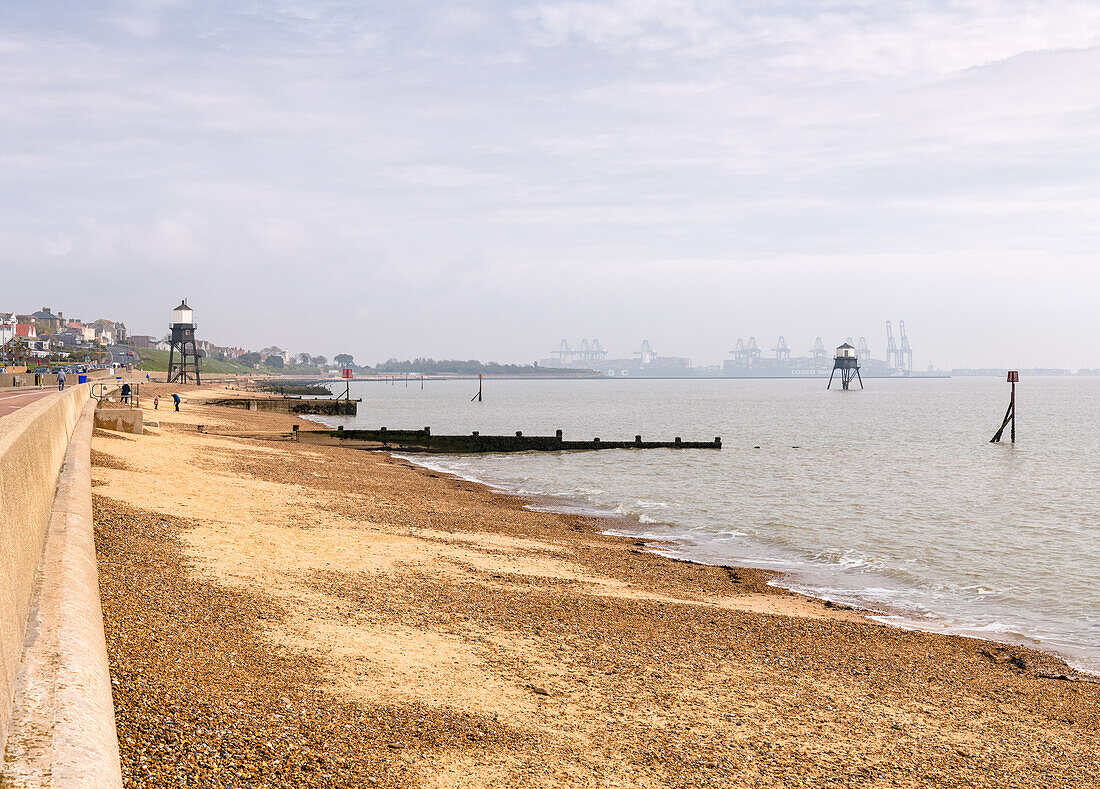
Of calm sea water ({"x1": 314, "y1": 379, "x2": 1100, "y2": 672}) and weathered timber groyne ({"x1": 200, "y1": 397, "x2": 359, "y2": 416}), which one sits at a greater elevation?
weathered timber groyne ({"x1": 200, "y1": 397, "x2": 359, "y2": 416})

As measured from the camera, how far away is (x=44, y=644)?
18.8ft

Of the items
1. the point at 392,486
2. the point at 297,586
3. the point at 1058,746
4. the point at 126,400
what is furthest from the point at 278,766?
the point at 126,400

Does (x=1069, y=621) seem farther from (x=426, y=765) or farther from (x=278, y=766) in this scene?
(x=278, y=766)

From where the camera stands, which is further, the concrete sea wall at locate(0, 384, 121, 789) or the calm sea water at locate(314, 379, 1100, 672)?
the calm sea water at locate(314, 379, 1100, 672)

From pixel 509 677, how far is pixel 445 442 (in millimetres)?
39395

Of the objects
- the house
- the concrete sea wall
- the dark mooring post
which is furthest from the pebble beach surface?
the house

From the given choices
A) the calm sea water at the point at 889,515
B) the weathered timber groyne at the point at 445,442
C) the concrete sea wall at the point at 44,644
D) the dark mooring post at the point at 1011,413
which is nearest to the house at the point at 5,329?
the weathered timber groyne at the point at 445,442

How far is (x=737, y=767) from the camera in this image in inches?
328

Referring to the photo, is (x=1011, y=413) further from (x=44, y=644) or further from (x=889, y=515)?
(x=44, y=644)

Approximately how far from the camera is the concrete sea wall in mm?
4305

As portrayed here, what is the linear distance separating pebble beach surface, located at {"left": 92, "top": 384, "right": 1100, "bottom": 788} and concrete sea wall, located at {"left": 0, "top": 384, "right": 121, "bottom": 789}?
2.65ft

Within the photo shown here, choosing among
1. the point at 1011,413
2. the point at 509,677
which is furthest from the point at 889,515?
the point at 1011,413

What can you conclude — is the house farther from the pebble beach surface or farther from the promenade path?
the pebble beach surface

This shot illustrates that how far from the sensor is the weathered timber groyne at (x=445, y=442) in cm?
4688
